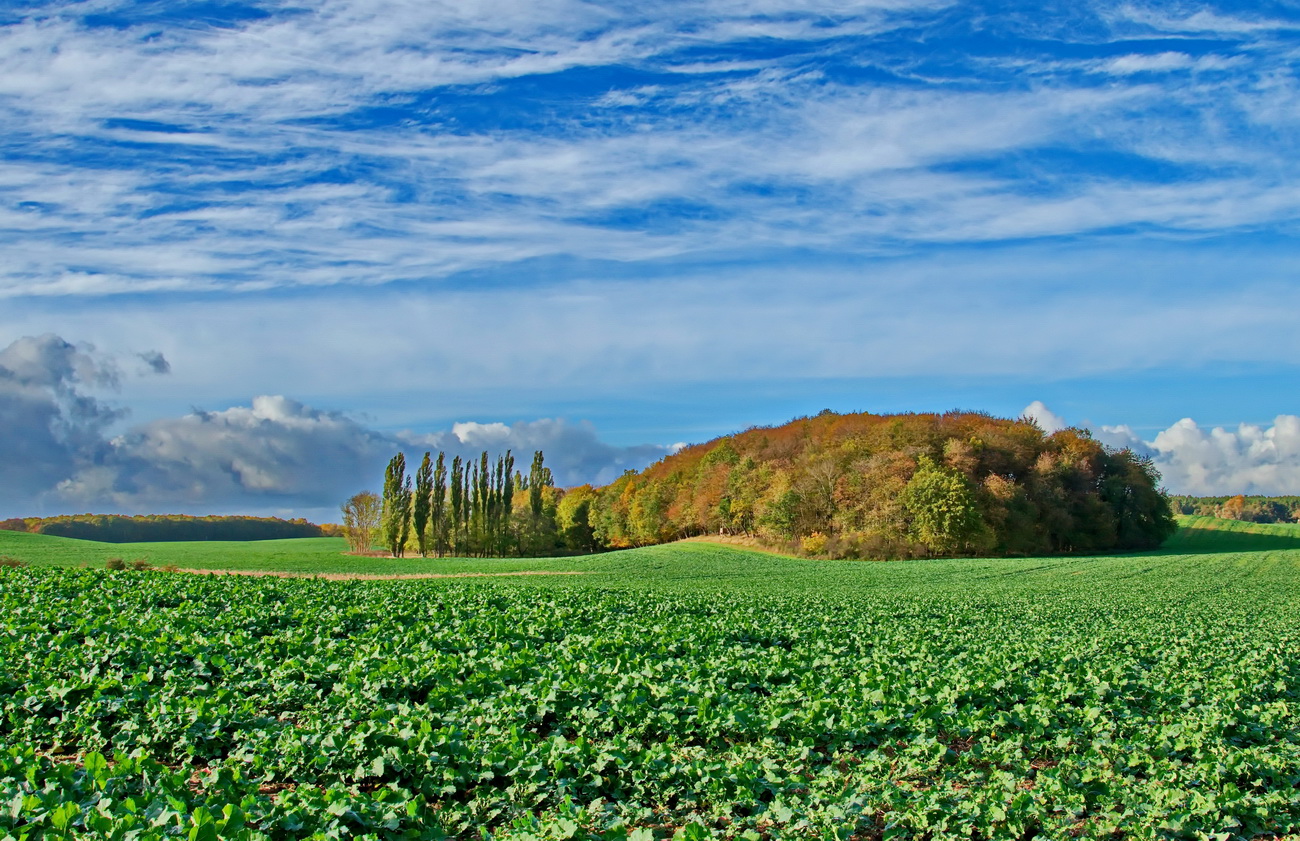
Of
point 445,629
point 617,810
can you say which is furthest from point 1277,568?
point 617,810

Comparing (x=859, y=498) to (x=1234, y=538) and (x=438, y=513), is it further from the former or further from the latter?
(x=1234, y=538)

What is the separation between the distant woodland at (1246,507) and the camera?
16012 cm

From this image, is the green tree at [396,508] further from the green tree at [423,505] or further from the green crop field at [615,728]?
the green crop field at [615,728]

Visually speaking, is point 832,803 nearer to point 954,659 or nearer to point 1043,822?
point 1043,822

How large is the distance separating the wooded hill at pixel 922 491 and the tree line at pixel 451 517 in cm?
1547

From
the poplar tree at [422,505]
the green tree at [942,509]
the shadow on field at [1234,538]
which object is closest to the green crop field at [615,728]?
the green tree at [942,509]

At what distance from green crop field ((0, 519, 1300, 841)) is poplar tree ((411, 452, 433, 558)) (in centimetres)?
6573

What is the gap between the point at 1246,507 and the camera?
167m

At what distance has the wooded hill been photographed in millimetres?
69750

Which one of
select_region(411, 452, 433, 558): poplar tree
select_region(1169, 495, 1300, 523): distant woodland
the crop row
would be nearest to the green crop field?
the crop row

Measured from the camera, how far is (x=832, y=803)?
26.0 ft

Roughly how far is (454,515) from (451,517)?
0.44m

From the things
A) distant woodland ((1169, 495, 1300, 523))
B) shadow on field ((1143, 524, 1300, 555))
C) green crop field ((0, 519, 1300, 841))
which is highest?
green crop field ((0, 519, 1300, 841))

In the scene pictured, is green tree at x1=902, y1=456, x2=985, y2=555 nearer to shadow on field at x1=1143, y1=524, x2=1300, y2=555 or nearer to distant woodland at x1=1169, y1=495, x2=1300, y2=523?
shadow on field at x1=1143, y1=524, x2=1300, y2=555
